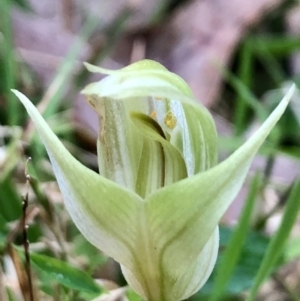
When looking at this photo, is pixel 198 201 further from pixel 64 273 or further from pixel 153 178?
pixel 64 273

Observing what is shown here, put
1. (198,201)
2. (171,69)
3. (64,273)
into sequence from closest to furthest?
1. (198,201)
2. (64,273)
3. (171,69)

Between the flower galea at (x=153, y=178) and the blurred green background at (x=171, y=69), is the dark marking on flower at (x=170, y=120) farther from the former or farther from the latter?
the blurred green background at (x=171, y=69)

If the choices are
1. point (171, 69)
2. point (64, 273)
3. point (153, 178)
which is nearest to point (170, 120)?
point (153, 178)

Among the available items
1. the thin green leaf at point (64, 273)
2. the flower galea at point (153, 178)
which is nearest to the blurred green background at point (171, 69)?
the thin green leaf at point (64, 273)

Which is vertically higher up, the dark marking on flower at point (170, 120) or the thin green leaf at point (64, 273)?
Answer: the dark marking on flower at point (170, 120)

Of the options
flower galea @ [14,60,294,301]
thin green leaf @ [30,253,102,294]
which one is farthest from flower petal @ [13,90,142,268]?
thin green leaf @ [30,253,102,294]

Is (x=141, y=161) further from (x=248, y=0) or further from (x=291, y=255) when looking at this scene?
(x=248, y=0)
